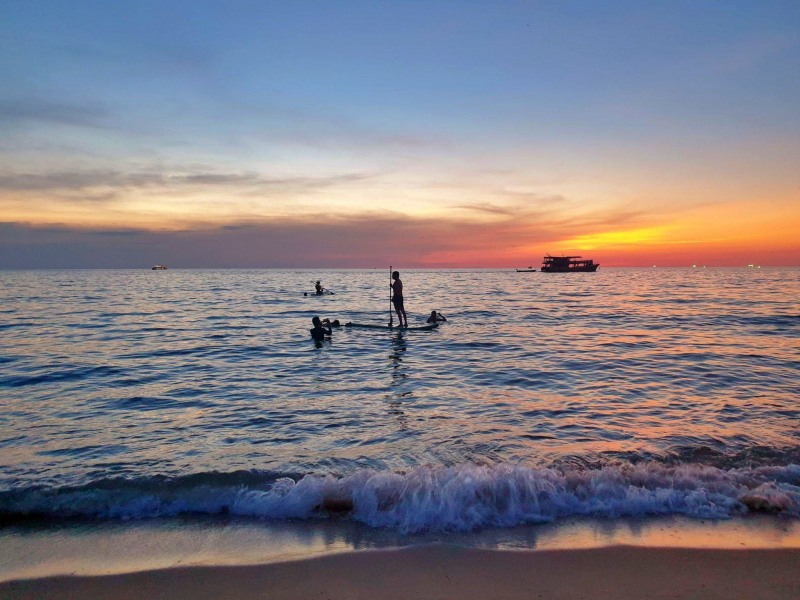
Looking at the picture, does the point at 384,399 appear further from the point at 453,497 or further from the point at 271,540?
the point at 271,540

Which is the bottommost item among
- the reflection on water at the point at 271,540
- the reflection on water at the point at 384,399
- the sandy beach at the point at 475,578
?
the reflection on water at the point at 384,399

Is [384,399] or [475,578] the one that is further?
[384,399]

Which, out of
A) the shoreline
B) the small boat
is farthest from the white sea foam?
the small boat

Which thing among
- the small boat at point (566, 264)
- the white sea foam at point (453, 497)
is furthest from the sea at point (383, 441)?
the small boat at point (566, 264)

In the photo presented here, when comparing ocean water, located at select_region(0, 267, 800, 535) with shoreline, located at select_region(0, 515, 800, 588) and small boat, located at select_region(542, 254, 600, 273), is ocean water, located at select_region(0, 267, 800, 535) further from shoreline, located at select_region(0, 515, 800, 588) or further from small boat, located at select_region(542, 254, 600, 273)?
small boat, located at select_region(542, 254, 600, 273)

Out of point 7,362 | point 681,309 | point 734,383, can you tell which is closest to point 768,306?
point 681,309

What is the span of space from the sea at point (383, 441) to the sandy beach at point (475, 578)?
0.43 metres

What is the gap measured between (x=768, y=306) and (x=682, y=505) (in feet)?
120

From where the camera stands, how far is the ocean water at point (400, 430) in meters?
5.83

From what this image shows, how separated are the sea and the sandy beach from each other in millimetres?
431

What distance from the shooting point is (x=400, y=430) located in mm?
8977

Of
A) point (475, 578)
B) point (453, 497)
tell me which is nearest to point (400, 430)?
point (453, 497)

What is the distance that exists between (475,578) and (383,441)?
422cm

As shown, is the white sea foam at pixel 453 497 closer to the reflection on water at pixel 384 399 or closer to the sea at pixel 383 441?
the sea at pixel 383 441
